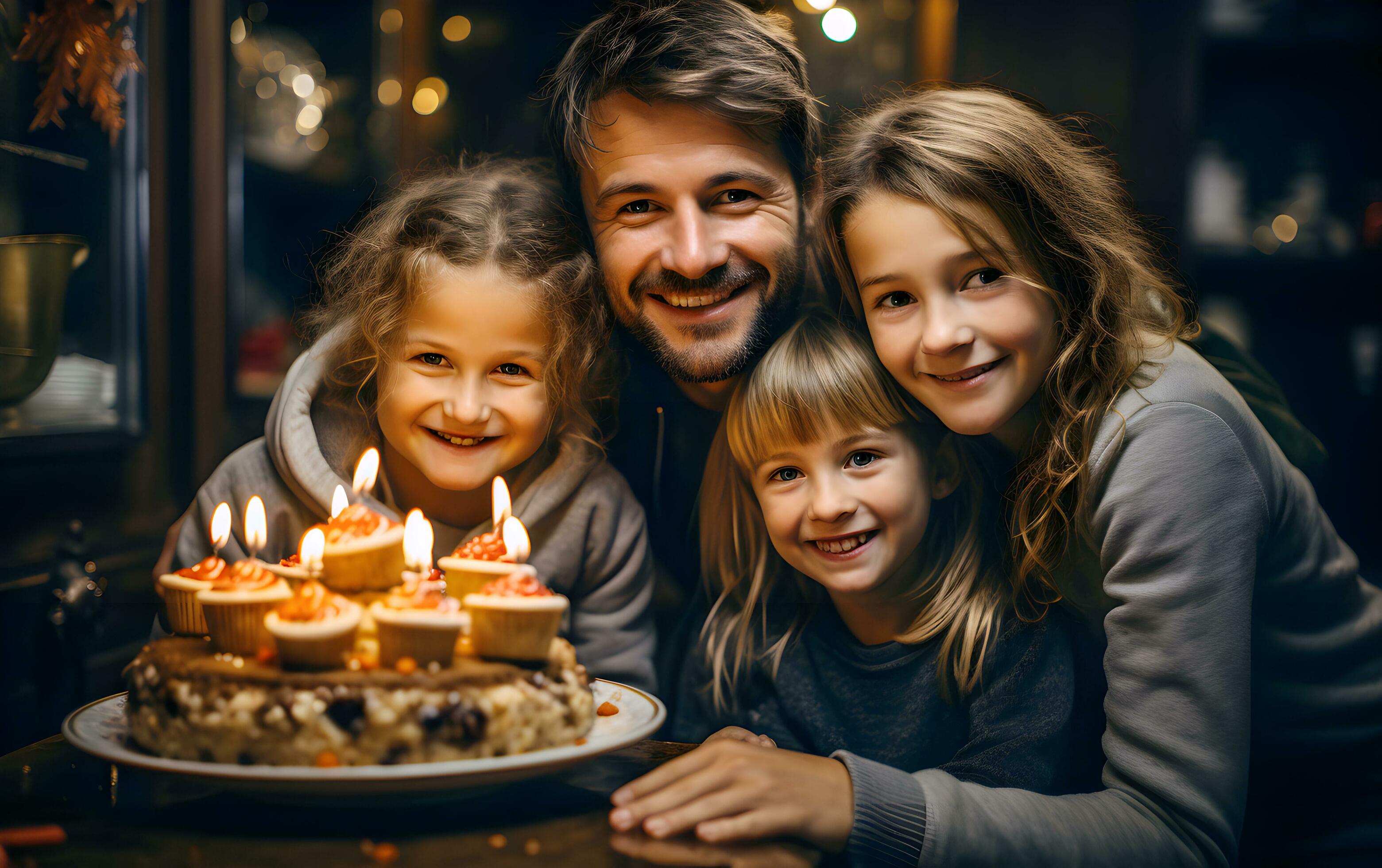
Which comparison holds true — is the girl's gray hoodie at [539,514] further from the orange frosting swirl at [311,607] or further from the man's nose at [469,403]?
the orange frosting swirl at [311,607]

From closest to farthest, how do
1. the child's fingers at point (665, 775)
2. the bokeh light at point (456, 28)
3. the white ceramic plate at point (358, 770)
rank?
the white ceramic plate at point (358, 770) → the child's fingers at point (665, 775) → the bokeh light at point (456, 28)

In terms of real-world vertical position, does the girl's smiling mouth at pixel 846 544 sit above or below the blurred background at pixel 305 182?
below

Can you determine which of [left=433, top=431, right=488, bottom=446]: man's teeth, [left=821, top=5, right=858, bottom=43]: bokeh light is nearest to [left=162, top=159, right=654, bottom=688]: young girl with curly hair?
[left=433, top=431, right=488, bottom=446]: man's teeth

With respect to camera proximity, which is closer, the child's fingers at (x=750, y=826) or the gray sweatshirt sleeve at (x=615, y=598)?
the child's fingers at (x=750, y=826)

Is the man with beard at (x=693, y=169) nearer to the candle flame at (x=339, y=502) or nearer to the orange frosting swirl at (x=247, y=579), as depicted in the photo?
the candle flame at (x=339, y=502)

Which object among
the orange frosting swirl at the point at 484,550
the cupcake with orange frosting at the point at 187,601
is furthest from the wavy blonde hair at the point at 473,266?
the cupcake with orange frosting at the point at 187,601

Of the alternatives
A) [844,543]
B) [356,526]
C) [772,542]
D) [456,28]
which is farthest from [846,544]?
[456,28]

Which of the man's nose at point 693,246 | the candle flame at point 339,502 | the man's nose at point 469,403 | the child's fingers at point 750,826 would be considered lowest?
the child's fingers at point 750,826

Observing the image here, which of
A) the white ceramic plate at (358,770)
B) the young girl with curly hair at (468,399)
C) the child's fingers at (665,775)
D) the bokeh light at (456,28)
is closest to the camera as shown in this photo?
the white ceramic plate at (358,770)

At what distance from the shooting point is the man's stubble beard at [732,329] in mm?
1161

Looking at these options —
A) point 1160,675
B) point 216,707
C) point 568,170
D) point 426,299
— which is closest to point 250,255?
point 426,299

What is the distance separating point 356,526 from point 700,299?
0.51 metres

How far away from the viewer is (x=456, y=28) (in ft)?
4.17

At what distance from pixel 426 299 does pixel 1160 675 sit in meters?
0.98
